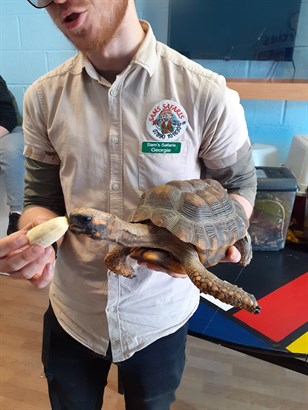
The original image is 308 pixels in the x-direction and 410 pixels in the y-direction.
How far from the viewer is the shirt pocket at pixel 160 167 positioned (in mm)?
797

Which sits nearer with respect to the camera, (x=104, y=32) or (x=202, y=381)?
(x=104, y=32)

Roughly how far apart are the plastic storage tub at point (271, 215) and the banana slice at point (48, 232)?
104cm

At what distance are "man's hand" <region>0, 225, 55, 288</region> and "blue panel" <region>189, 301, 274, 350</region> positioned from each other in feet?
1.95

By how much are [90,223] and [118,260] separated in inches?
5.3

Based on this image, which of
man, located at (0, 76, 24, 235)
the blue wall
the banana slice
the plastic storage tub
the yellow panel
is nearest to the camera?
the banana slice

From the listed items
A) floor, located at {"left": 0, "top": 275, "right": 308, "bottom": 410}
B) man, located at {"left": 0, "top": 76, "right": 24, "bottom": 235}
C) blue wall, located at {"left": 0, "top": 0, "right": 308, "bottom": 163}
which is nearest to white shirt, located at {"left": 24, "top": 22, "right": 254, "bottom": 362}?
floor, located at {"left": 0, "top": 275, "right": 308, "bottom": 410}

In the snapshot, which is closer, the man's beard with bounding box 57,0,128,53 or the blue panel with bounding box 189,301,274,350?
the man's beard with bounding box 57,0,128,53

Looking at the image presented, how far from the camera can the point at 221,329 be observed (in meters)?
1.16

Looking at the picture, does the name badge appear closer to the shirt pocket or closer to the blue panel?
the shirt pocket

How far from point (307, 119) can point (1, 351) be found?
6.30ft

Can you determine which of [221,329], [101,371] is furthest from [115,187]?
[221,329]

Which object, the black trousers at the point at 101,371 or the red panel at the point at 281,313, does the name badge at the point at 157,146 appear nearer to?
the black trousers at the point at 101,371

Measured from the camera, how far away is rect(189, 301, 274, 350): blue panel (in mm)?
1104

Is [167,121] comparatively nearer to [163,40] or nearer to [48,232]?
[48,232]
